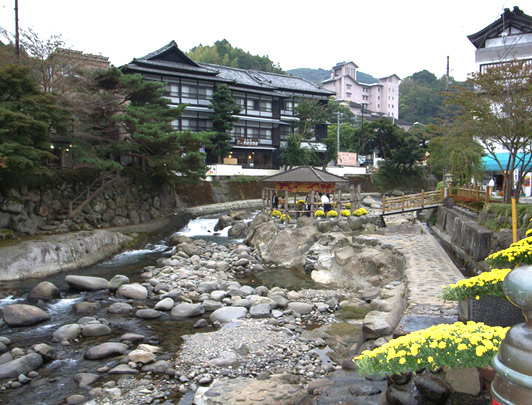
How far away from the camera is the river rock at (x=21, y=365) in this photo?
8.79 m

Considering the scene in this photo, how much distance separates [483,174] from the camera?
29375 millimetres

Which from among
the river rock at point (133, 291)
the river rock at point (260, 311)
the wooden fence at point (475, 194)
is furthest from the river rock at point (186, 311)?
the wooden fence at point (475, 194)

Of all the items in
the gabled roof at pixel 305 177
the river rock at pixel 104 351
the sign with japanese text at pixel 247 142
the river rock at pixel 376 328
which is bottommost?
the river rock at pixel 104 351

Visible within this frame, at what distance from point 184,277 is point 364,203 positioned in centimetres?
2394

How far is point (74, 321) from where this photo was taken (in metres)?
12.1

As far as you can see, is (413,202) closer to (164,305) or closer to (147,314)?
(164,305)

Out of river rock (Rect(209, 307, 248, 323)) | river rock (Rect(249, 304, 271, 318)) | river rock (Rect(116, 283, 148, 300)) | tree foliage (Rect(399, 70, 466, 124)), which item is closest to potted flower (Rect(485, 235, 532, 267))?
river rock (Rect(249, 304, 271, 318))

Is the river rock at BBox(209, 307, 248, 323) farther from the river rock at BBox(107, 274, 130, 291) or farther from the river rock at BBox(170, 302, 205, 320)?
the river rock at BBox(107, 274, 130, 291)

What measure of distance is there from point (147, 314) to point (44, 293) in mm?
4478

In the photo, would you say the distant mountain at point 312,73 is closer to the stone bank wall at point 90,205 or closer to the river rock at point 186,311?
the stone bank wall at point 90,205

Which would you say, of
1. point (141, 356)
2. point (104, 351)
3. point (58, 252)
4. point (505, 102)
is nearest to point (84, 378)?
point (104, 351)

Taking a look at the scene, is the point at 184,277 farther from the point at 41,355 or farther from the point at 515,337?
the point at 515,337

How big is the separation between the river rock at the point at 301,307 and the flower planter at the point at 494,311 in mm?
6894

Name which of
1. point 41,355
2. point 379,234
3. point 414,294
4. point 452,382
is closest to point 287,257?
point 379,234
